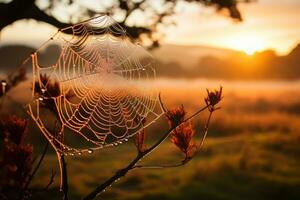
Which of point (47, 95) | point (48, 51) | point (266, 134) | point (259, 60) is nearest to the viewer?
point (47, 95)

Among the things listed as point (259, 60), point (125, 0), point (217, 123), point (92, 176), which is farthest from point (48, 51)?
point (125, 0)

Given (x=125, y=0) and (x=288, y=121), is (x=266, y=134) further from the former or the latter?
(x=125, y=0)

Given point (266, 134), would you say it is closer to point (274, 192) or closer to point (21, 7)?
point (274, 192)

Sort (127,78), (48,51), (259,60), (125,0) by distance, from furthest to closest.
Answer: (48,51)
(259,60)
(125,0)
(127,78)

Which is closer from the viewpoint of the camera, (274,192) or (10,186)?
(10,186)

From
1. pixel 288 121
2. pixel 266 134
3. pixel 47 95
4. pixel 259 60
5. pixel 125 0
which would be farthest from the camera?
pixel 259 60

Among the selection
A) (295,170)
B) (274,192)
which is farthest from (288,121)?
(274,192)

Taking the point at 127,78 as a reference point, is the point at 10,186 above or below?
below

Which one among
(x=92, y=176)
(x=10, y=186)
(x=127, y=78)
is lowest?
(x=92, y=176)

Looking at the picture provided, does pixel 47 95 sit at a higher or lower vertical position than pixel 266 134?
higher
